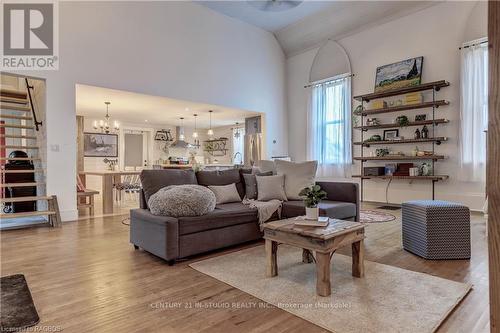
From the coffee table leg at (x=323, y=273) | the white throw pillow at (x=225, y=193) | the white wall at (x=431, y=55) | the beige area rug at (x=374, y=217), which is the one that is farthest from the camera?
the white wall at (x=431, y=55)

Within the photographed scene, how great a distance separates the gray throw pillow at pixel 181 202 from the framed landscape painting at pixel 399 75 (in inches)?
191

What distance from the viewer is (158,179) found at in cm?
335

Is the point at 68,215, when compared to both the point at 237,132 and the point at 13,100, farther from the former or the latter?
the point at 237,132

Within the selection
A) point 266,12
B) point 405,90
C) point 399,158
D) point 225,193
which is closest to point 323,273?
point 225,193

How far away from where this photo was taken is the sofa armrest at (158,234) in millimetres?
2646

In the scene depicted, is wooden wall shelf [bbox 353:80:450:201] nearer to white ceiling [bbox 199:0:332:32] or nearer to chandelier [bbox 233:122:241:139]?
white ceiling [bbox 199:0:332:32]

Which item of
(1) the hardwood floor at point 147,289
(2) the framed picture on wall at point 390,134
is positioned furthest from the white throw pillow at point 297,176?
(2) the framed picture on wall at point 390,134

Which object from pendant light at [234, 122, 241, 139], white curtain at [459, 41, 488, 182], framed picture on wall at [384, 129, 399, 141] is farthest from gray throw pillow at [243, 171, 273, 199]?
pendant light at [234, 122, 241, 139]

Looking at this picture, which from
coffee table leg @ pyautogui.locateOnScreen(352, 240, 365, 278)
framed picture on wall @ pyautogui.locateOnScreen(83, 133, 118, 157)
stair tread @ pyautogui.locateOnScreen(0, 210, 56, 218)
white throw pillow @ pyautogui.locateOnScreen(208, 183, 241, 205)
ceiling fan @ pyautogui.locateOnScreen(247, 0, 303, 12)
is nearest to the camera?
coffee table leg @ pyautogui.locateOnScreen(352, 240, 365, 278)

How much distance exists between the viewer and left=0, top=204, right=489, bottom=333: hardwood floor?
168 centimetres

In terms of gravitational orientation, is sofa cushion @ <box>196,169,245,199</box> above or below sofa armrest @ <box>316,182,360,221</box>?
above

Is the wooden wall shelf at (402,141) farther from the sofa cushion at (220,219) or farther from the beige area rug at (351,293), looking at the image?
the sofa cushion at (220,219)

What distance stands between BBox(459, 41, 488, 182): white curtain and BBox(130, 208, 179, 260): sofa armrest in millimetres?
5013

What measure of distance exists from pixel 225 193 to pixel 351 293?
2.02 metres
